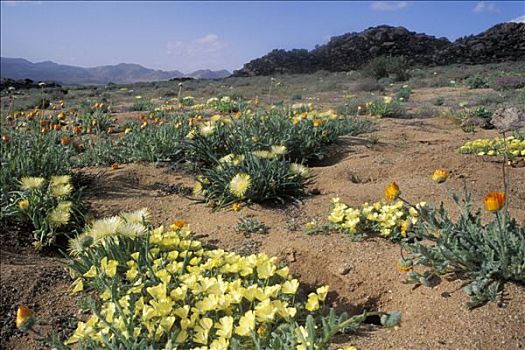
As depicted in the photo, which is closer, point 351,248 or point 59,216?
point 351,248

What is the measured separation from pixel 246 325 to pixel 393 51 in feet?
112

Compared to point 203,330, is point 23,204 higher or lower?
higher

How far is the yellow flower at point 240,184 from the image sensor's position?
326 cm

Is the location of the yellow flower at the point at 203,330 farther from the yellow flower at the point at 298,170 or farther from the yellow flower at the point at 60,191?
the yellow flower at the point at 298,170

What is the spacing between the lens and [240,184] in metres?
3.28

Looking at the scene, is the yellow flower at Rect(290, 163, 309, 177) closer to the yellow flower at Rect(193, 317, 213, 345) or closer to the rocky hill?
the yellow flower at Rect(193, 317, 213, 345)

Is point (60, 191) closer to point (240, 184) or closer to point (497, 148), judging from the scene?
point (240, 184)

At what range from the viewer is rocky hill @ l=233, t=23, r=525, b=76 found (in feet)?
93.0

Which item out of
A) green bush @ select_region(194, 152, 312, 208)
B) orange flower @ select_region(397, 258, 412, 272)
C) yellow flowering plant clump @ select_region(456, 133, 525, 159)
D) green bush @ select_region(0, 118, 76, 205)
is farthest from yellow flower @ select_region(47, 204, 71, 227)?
yellow flowering plant clump @ select_region(456, 133, 525, 159)

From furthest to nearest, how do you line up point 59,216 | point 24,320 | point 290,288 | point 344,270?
point 59,216 → point 344,270 → point 290,288 → point 24,320

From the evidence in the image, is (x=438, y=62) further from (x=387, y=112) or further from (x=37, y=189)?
(x=37, y=189)

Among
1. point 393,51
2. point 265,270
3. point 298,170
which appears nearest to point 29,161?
point 298,170

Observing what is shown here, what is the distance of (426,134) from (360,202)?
10.2ft

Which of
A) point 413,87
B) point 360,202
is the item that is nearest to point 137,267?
point 360,202
